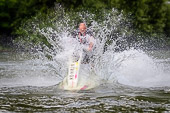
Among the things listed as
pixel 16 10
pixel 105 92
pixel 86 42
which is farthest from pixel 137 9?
pixel 105 92

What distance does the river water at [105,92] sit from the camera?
32.1 feet

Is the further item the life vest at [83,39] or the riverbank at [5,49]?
the riverbank at [5,49]

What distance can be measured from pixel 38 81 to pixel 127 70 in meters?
2.88

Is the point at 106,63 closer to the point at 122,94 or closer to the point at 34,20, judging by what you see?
the point at 122,94

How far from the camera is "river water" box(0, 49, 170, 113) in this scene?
9.80 m

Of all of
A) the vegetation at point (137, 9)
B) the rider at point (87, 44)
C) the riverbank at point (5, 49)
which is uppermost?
the vegetation at point (137, 9)

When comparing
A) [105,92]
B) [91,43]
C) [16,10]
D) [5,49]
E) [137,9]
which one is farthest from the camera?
[16,10]

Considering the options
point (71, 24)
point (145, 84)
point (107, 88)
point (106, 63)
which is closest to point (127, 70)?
point (106, 63)

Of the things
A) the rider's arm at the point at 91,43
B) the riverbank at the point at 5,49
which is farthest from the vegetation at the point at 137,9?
the rider's arm at the point at 91,43

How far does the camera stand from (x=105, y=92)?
1177 cm

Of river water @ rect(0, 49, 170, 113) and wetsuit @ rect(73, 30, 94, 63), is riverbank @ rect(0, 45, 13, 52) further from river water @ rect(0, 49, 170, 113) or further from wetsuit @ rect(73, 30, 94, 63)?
wetsuit @ rect(73, 30, 94, 63)

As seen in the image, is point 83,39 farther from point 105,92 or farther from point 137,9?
point 137,9

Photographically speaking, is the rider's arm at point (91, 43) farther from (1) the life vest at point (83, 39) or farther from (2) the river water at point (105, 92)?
(2) the river water at point (105, 92)

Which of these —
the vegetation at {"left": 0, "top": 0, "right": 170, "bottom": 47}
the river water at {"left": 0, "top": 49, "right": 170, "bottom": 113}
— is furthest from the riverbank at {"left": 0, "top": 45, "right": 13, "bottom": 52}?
the river water at {"left": 0, "top": 49, "right": 170, "bottom": 113}
